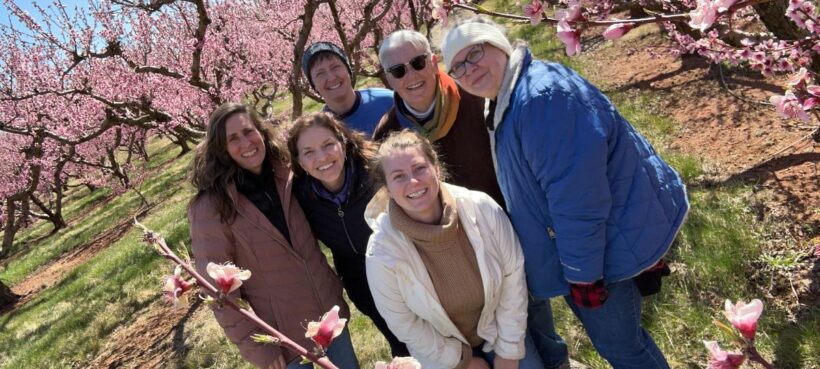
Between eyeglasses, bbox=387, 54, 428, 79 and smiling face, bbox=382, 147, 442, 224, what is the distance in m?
0.62

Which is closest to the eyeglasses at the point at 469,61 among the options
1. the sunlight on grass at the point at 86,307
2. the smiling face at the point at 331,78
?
the smiling face at the point at 331,78

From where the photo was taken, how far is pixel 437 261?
216 centimetres

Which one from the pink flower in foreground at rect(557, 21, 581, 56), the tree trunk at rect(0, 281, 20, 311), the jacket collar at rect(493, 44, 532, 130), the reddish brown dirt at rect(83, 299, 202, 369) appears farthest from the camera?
the tree trunk at rect(0, 281, 20, 311)

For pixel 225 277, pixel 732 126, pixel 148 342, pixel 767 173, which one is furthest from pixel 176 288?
pixel 732 126

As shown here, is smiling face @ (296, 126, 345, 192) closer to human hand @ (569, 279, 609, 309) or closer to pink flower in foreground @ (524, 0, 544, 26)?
pink flower in foreground @ (524, 0, 544, 26)

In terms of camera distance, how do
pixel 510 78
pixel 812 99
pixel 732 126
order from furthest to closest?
pixel 732 126, pixel 510 78, pixel 812 99

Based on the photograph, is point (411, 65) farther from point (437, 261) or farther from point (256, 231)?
point (256, 231)

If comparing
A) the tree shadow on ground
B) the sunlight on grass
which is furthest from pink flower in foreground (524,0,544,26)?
the sunlight on grass

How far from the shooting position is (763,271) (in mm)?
3053

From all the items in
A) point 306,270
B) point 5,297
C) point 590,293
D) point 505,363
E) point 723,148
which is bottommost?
point 5,297

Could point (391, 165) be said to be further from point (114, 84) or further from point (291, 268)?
point (114, 84)

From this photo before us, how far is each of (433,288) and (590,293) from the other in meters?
0.61

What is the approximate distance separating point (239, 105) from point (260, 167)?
0.33m

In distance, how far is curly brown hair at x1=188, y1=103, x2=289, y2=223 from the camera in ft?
8.09
